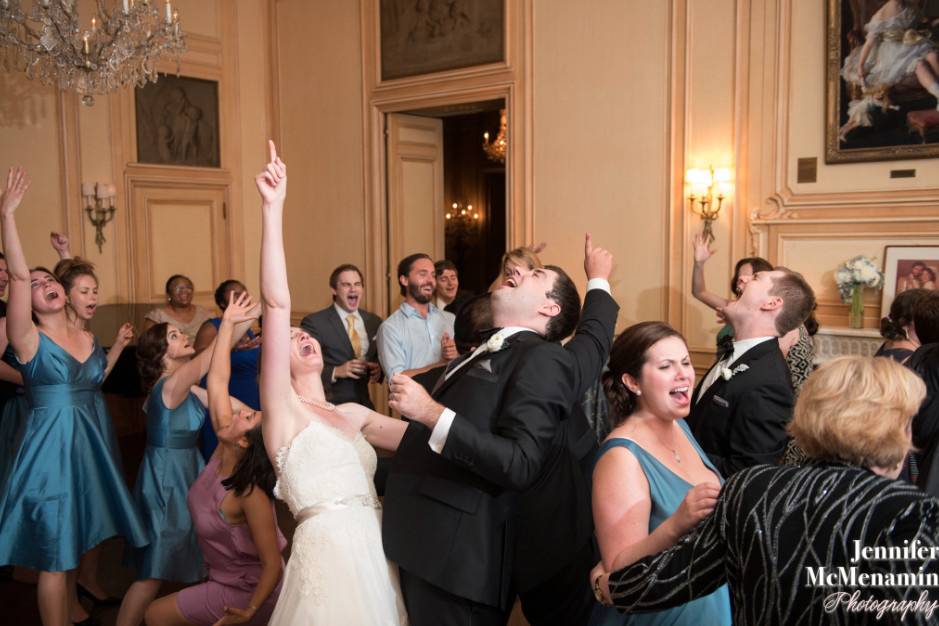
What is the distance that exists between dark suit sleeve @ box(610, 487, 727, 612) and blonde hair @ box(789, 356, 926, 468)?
202 mm

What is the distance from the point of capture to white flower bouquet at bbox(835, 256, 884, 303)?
18.7 ft

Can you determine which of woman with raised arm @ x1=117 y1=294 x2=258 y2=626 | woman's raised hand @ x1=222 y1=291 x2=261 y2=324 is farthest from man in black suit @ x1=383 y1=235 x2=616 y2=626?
woman with raised arm @ x1=117 y1=294 x2=258 y2=626

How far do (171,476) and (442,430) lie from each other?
236 centimetres

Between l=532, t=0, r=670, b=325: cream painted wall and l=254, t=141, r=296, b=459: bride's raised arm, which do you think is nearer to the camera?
l=254, t=141, r=296, b=459: bride's raised arm

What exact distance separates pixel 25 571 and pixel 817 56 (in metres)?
5.88

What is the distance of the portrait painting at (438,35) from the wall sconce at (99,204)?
2.75 m

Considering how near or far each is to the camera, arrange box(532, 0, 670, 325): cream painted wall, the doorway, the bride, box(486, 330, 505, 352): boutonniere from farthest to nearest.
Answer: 1. the doorway
2. box(532, 0, 670, 325): cream painted wall
3. box(486, 330, 505, 352): boutonniere
4. the bride

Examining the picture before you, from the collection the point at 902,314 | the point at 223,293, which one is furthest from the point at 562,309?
the point at 223,293

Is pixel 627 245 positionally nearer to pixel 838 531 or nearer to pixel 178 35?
pixel 178 35

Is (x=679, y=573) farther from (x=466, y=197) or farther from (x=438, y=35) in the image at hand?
(x=466, y=197)

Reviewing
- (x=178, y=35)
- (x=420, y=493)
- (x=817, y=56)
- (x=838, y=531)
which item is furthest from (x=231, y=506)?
(x=817, y=56)

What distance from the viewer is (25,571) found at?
15.8 ft

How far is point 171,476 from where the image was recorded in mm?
4055

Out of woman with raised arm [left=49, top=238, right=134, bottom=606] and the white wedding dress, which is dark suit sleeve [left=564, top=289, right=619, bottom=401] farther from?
woman with raised arm [left=49, top=238, right=134, bottom=606]
